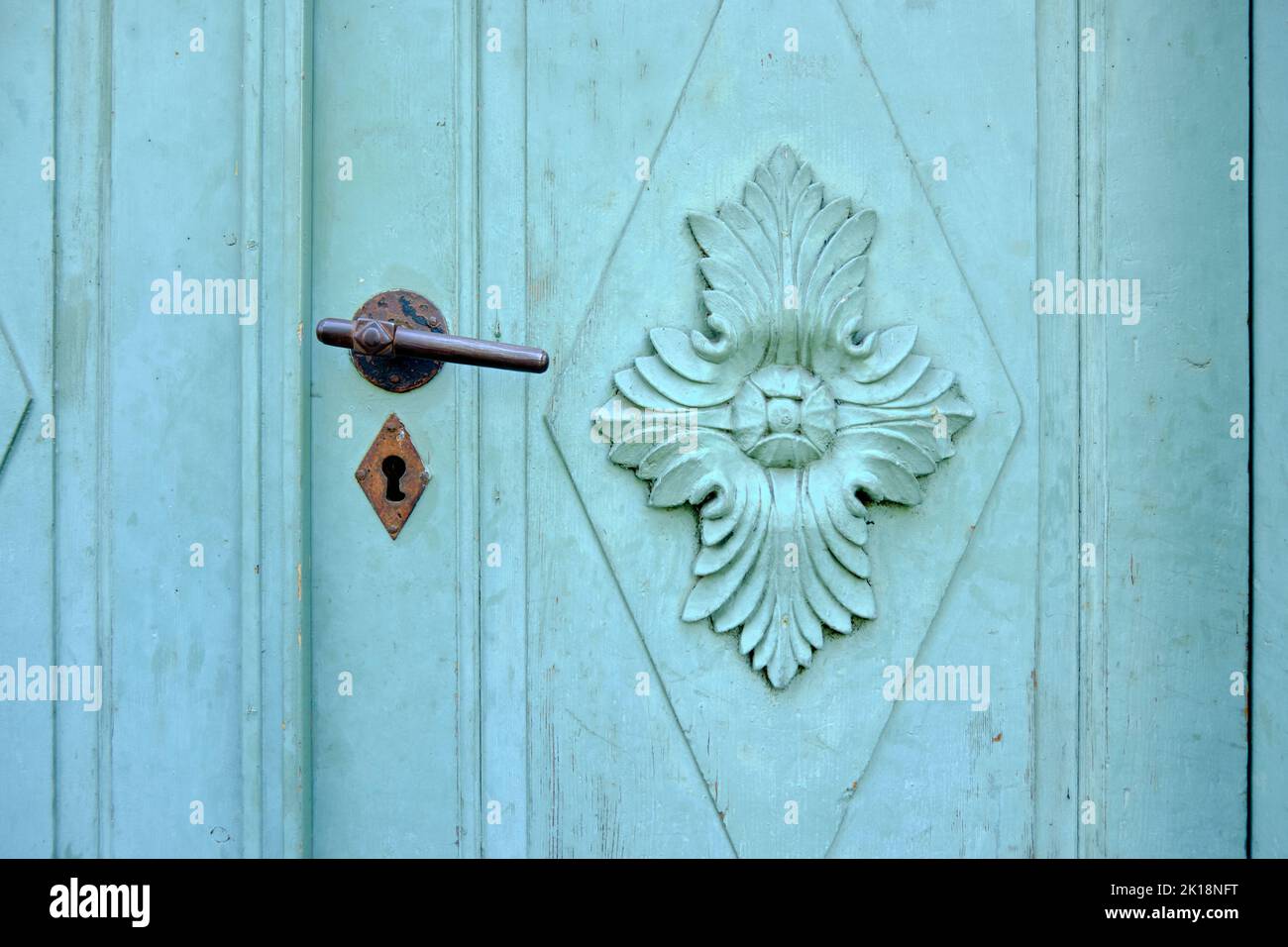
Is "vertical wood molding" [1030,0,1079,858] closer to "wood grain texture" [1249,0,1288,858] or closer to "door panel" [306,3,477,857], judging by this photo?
"wood grain texture" [1249,0,1288,858]

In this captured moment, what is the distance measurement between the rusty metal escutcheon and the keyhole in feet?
0.23

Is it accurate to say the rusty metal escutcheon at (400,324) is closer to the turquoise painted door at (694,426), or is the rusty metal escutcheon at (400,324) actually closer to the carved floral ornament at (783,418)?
the turquoise painted door at (694,426)

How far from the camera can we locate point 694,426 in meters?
0.98

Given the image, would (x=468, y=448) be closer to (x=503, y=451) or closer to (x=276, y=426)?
(x=503, y=451)

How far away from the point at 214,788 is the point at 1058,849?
0.83 m

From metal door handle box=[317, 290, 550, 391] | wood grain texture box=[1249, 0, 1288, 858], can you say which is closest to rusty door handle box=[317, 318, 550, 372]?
metal door handle box=[317, 290, 550, 391]

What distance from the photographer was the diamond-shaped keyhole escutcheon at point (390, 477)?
980mm

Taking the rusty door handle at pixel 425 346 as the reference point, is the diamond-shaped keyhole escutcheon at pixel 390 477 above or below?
below

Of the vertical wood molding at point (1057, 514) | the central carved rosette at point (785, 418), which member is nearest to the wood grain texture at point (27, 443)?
the central carved rosette at point (785, 418)

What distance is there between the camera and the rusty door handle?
0.90 metres

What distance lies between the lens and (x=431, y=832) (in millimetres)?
980

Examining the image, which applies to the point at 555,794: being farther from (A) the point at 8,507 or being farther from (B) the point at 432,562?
(A) the point at 8,507

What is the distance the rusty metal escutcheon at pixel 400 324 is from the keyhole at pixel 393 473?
69 mm
